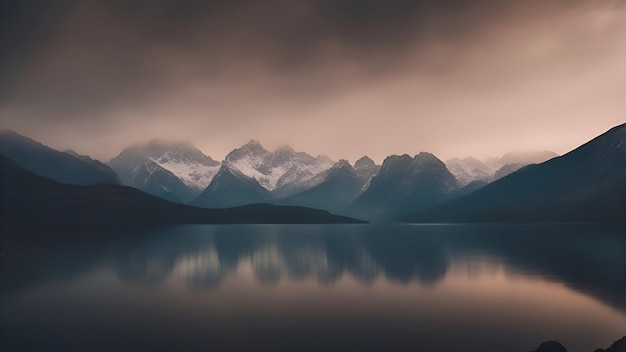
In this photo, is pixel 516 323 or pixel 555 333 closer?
pixel 555 333

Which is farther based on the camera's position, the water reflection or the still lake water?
the water reflection

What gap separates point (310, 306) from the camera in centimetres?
6091

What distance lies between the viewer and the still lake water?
43906 mm

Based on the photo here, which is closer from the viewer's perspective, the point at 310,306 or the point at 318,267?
the point at 310,306

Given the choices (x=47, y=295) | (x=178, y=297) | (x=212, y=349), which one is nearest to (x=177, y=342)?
(x=212, y=349)

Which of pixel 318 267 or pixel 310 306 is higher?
pixel 318 267

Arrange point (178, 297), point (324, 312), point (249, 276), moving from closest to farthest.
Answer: point (324, 312), point (178, 297), point (249, 276)

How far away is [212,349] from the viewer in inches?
1594

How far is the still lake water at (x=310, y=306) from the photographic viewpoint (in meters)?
43.9

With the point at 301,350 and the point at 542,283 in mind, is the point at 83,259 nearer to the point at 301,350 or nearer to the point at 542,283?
the point at 301,350

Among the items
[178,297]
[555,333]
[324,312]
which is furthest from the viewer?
[178,297]

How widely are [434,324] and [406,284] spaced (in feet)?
98.1

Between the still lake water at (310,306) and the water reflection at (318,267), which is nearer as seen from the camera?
the still lake water at (310,306)

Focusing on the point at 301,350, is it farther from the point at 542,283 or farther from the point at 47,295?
the point at 542,283
